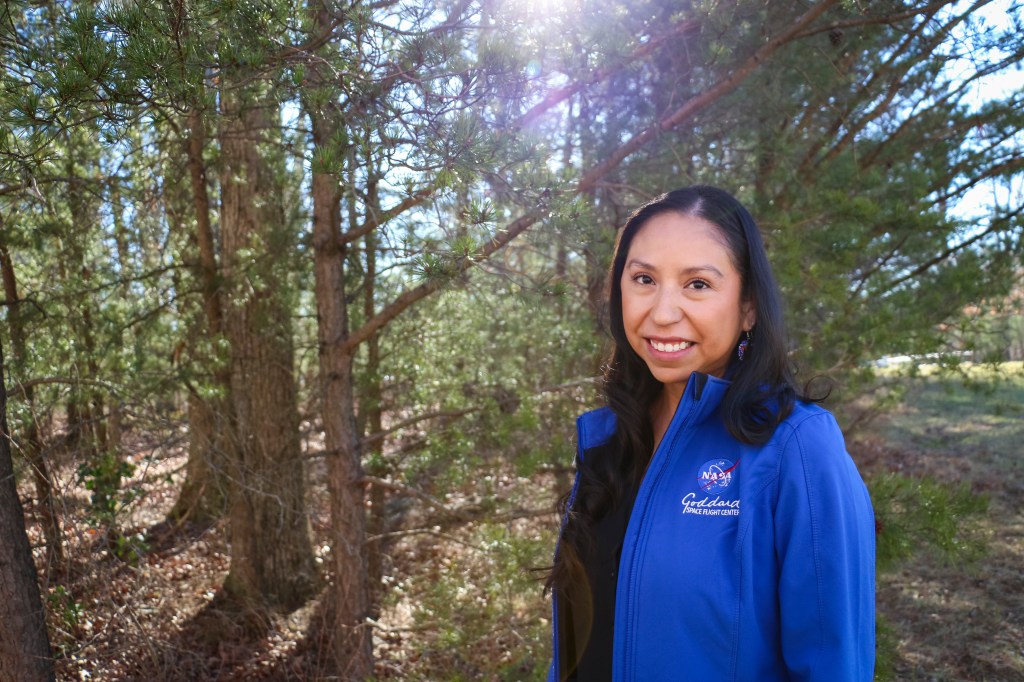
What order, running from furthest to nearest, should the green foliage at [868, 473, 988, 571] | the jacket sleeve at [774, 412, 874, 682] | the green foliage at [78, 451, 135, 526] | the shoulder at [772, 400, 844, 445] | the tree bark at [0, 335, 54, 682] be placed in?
the green foliage at [78, 451, 135, 526] < the tree bark at [0, 335, 54, 682] < the green foliage at [868, 473, 988, 571] < the shoulder at [772, 400, 844, 445] < the jacket sleeve at [774, 412, 874, 682]

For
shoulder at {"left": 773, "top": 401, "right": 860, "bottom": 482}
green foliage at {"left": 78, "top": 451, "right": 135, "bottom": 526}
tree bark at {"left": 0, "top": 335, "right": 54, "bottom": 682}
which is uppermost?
shoulder at {"left": 773, "top": 401, "right": 860, "bottom": 482}

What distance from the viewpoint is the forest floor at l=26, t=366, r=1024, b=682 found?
3867 millimetres

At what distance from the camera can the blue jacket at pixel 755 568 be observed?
1428mm

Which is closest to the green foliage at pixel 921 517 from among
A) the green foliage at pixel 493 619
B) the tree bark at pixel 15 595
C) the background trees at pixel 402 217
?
the background trees at pixel 402 217

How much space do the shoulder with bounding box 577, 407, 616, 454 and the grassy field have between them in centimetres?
244

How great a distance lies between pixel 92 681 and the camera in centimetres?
396

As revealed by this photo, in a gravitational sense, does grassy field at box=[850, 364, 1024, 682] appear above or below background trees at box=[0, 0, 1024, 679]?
below

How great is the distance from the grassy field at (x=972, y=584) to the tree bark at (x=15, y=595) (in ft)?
13.7

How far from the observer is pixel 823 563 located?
1.42m

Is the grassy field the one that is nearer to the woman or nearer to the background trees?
the background trees

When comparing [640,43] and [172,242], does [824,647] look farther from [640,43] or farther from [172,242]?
[172,242]

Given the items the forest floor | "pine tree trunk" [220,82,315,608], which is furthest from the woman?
"pine tree trunk" [220,82,315,608]

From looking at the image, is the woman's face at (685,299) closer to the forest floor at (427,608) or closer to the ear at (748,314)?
the ear at (748,314)

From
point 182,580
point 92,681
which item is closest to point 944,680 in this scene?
point 92,681
